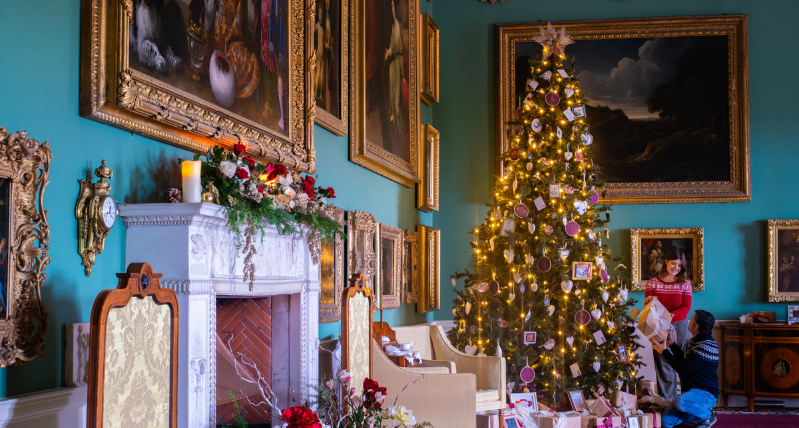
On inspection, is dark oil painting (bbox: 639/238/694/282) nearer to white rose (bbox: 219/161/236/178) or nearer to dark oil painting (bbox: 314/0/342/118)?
dark oil painting (bbox: 314/0/342/118)

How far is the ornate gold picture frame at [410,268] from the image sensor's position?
9055mm

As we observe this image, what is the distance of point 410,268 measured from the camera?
936 centimetres

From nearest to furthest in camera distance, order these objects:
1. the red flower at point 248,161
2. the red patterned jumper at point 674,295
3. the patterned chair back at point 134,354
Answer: the patterned chair back at point 134,354 → the red flower at point 248,161 → the red patterned jumper at point 674,295

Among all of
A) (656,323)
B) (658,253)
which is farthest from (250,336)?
(658,253)

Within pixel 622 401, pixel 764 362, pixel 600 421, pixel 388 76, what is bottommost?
pixel 600 421

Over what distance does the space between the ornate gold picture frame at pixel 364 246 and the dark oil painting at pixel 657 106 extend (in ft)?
15.6

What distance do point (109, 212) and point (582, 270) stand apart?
20.7ft

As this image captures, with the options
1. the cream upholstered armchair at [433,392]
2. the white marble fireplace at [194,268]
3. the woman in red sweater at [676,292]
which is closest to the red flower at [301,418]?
the white marble fireplace at [194,268]

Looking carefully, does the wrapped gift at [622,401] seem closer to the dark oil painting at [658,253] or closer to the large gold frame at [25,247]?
the dark oil painting at [658,253]

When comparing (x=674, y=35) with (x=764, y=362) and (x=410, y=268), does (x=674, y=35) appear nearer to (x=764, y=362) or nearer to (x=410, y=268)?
(x=764, y=362)

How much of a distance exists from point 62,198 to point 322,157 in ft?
11.0

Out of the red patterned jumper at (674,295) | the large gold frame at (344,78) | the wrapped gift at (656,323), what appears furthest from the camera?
the red patterned jumper at (674,295)

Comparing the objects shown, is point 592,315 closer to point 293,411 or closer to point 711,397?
point 711,397

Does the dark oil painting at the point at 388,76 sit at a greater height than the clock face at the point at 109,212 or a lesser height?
greater
